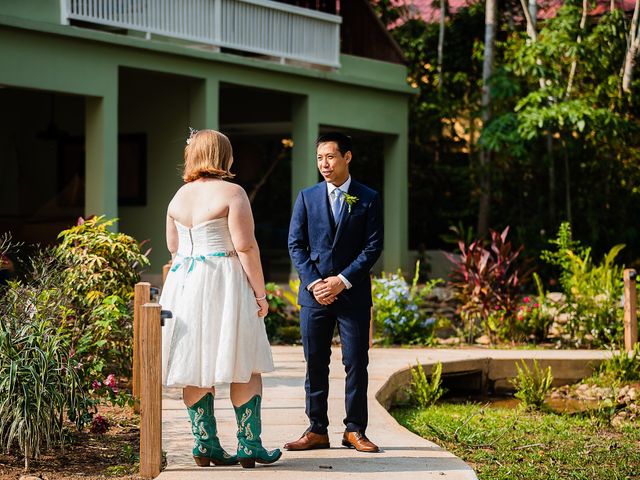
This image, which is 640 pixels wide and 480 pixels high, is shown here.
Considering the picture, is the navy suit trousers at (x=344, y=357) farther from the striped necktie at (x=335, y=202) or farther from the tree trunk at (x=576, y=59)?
the tree trunk at (x=576, y=59)

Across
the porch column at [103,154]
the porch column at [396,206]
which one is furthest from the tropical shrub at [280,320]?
the porch column at [396,206]

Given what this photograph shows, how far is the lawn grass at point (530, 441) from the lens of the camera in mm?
6516

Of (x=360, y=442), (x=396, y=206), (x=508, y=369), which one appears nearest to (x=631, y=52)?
(x=396, y=206)

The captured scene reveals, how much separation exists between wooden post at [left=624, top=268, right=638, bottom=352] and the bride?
20.6 ft

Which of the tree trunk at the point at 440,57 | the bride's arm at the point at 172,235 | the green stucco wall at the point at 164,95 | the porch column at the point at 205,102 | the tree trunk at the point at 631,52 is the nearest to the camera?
the bride's arm at the point at 172,235

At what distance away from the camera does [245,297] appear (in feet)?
18.4

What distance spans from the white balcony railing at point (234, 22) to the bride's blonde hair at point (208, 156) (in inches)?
322

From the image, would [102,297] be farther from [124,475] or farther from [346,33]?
[346,33]

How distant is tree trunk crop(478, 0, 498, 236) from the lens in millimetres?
18500

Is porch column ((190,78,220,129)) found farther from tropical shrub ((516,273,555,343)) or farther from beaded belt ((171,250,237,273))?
beaded belt ((171,250,237,273))

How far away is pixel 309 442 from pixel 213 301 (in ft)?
3.91

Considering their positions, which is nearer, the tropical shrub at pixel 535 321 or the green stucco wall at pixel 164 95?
the tropical shrub at pixel 535 321

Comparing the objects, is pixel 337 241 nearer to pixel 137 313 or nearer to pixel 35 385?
pixel 137 313

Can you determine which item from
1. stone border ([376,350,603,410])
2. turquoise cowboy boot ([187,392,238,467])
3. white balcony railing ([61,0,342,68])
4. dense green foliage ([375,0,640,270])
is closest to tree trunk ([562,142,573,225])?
dense green foliage ([375,0,640,270])
